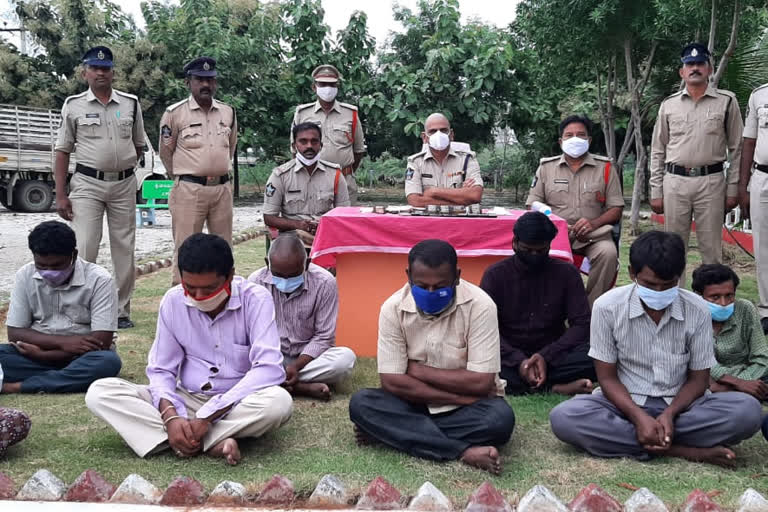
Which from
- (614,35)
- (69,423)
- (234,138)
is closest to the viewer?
(69,423)

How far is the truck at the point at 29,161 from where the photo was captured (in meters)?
17.2

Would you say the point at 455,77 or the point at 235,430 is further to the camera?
the point at 455,77

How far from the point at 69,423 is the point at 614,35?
30.4 ft

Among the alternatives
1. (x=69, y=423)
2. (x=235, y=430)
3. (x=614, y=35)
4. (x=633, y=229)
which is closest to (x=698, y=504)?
(x=235, y=430)

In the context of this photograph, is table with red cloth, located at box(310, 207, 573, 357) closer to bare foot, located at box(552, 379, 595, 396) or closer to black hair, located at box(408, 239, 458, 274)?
bare foot, located at box(552, 379, 595, 396)

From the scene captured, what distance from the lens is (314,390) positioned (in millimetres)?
4695

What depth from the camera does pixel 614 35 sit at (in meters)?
10.9

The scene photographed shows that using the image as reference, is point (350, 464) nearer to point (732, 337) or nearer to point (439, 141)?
point (732, 337)

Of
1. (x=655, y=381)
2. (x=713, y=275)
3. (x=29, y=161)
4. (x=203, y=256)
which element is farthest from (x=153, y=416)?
(x=29, y=161)

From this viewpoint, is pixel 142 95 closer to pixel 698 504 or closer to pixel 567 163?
pixel 567 163

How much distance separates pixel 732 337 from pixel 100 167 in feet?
16.6

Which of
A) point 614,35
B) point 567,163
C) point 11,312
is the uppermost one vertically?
point 614,35

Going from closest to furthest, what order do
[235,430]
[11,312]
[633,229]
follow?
[235,430] < [11,312] < [633,229]

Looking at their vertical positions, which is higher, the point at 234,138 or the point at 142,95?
the point at 142,95
